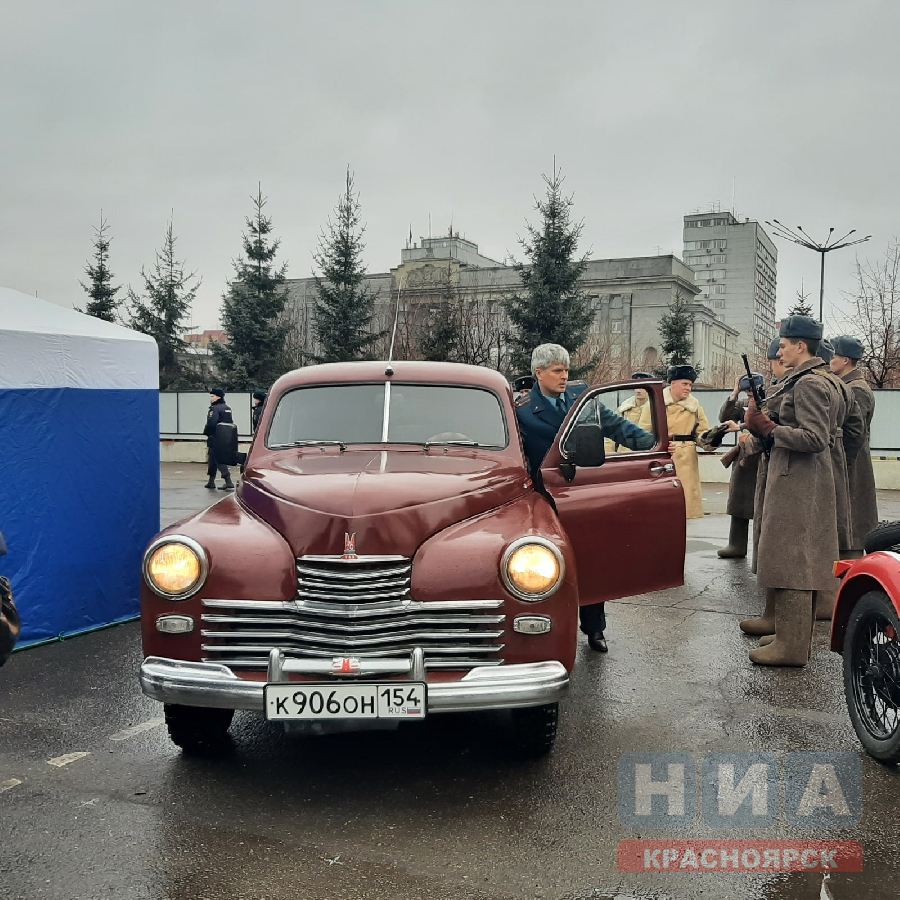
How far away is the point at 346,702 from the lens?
3.73 metres

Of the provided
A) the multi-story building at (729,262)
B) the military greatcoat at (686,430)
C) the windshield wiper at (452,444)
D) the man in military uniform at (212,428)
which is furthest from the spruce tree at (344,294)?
the multi-story building at (729,262)

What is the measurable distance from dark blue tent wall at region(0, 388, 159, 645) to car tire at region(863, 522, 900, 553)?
5.26 meters

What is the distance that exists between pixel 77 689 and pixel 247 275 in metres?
32.3

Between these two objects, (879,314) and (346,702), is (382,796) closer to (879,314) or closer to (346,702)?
(346,702)

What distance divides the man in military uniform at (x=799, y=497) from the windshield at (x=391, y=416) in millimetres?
1785

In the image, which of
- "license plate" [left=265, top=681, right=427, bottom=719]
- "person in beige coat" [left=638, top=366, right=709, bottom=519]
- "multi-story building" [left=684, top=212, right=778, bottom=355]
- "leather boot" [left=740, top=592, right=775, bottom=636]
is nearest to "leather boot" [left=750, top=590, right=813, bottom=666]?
"leather boot" [left=740, top=592, right=775, bottom=636]

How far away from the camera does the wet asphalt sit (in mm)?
3326

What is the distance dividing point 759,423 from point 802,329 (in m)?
0.71

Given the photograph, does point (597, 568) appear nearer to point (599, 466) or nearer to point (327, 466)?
point (599, 466)

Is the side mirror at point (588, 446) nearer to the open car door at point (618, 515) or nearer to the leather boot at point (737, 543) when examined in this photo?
the open car door at point (618, 515)

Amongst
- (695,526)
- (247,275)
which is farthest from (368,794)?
(247,275)

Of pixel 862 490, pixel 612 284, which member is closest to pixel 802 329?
pixel 862 490

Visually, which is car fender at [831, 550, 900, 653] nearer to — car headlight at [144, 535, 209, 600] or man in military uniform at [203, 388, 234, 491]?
car headlight at [144, 535, 209, 600]

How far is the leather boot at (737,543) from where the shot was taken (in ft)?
34.9
